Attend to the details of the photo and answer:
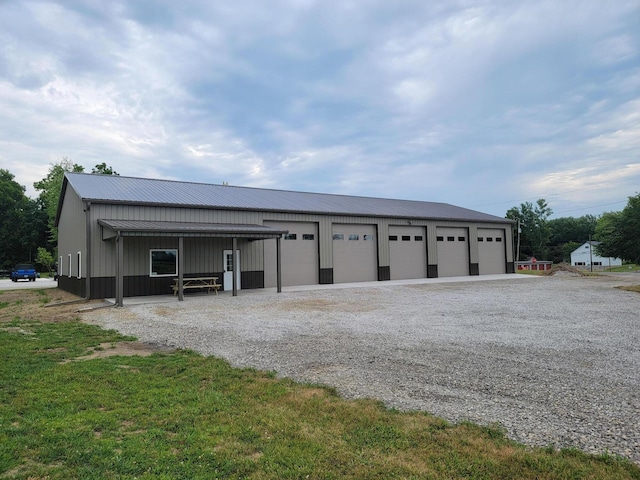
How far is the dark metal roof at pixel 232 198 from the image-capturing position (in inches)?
687

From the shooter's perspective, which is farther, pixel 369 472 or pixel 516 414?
pixel 516 414

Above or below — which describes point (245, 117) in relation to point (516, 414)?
above

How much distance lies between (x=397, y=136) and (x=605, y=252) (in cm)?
3964

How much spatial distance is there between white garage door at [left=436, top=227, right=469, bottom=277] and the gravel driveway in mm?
12785

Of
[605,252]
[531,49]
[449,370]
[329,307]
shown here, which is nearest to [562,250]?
[605,252]

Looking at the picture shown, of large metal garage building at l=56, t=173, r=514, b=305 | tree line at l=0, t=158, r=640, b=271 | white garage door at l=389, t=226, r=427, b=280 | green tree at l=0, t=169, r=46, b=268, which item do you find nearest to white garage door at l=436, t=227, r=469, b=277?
large metal garage building at l=56, t=173, r=514, b=305

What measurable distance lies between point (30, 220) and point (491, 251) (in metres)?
51.1

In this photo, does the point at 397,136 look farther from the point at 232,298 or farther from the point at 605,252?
the point at 605,252

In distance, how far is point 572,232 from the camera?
297 feet

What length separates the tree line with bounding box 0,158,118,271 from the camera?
47.4 metres

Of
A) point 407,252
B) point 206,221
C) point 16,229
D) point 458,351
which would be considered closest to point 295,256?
point 206,221

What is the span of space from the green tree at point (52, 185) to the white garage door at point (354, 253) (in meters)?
38.5

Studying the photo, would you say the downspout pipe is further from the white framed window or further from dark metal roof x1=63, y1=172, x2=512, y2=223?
the white framed window

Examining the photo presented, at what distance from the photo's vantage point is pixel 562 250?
272 ft
